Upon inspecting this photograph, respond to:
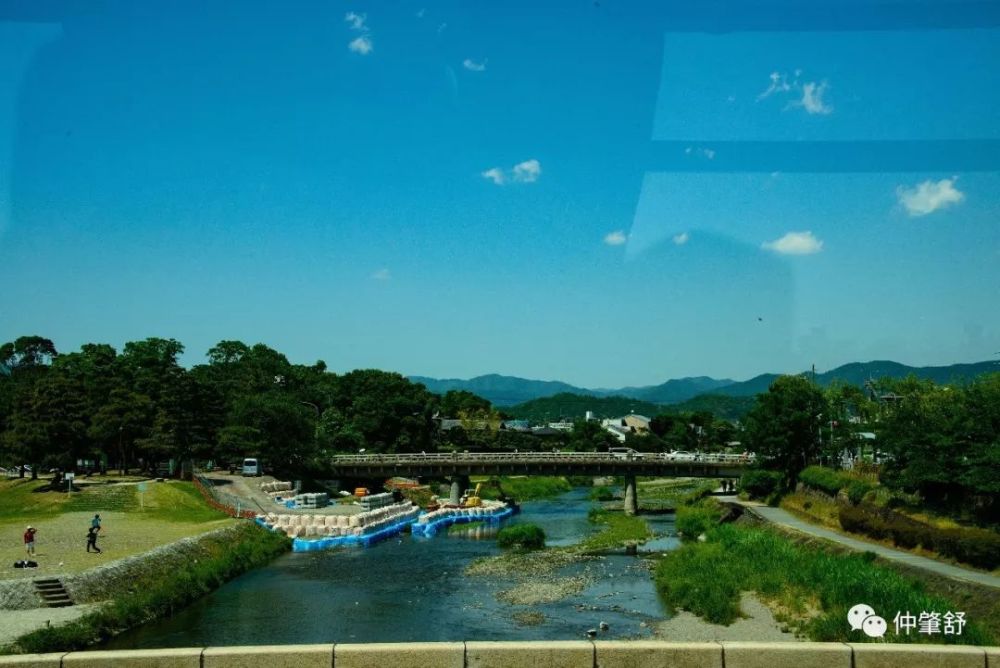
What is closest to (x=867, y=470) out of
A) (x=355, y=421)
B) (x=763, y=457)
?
(x=763, y=457)

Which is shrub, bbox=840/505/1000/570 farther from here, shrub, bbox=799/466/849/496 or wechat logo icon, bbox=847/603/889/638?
wechat logo icon, bbox=847/603/889/638

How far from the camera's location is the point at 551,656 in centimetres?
817

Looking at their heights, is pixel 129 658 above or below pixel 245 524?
above

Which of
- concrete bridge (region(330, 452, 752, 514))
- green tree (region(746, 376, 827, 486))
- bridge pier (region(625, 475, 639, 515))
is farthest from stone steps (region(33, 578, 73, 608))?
bridge pier (region(625, 475, 639, 515))

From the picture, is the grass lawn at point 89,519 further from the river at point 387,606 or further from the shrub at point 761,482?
the shrub at point 761,482

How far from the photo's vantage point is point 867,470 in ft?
132

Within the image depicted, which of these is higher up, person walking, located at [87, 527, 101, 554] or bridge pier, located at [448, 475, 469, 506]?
person walking, located at [87, 527, 101, 554]

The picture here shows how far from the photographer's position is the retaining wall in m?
8.02

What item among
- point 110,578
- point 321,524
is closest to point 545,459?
point 321,524

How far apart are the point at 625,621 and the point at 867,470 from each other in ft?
75.4

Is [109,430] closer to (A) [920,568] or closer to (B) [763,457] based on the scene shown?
(B) [763,457]

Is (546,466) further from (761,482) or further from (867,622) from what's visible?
(867,622)

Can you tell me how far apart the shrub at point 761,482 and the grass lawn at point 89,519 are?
28.9 metres

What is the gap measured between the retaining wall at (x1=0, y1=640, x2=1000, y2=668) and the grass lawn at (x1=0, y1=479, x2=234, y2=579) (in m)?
17.8
